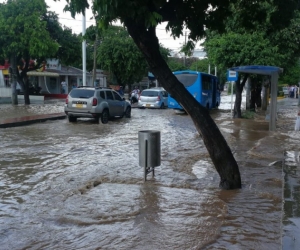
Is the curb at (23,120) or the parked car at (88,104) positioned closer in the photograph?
the curb at (23,120)

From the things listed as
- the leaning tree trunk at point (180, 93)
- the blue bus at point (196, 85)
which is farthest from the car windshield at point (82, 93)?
the leaning tree trunk at point (180, 93)

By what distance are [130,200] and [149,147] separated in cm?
131

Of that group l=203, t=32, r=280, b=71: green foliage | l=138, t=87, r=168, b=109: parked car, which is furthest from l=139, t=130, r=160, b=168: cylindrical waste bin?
l=138, t=87, r=168, b=109: parked car

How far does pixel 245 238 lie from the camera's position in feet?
17.1

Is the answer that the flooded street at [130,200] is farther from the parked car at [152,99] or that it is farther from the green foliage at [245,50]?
the parked car at [152,99]

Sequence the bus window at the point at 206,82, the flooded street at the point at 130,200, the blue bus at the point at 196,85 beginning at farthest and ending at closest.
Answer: the bus window at the point at 206,82 < the blue bus at the point at 196,85 < the flooded street at the point at 130,200

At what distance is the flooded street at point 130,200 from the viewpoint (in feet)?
17.1

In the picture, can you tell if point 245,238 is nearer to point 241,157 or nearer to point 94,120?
point 241,157

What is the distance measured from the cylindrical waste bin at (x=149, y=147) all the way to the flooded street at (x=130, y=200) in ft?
1.44

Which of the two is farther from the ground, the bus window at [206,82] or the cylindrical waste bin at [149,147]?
the bus window at [206,82]

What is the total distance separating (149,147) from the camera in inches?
307

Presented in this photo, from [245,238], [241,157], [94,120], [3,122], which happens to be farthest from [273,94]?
[245,238]

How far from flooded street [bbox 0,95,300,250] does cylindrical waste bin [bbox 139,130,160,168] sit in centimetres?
44

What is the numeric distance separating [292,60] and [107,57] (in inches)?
888
